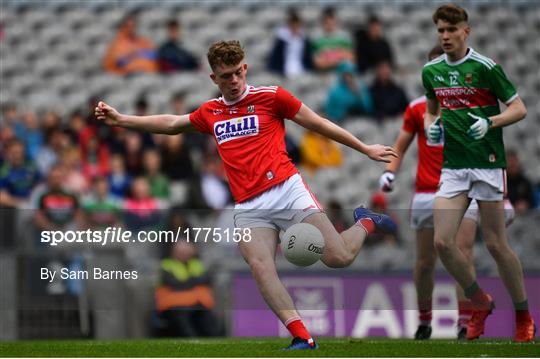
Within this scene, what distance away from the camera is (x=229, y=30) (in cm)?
1772

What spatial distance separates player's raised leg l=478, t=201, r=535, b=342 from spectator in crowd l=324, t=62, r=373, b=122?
7276 millimetres

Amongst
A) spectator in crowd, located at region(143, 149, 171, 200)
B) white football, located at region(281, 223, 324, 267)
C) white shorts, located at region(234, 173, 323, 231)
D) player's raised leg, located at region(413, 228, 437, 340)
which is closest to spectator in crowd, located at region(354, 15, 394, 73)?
spectator in crowd, located at region(143, 149, 171, 200)

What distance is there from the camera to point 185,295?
12016mm

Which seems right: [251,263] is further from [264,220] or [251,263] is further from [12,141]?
[12,141]

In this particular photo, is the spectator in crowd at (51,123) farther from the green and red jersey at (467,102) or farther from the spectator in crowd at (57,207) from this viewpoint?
the green and red jersey at (467,102)

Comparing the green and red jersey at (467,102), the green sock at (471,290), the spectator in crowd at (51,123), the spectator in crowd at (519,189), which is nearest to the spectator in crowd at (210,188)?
the spectator in crowd at (51,123)

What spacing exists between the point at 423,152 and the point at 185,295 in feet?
10.3

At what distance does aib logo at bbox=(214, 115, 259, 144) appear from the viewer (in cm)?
831

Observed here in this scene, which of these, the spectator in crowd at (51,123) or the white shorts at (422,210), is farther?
the spectator in crowd at (51,123)

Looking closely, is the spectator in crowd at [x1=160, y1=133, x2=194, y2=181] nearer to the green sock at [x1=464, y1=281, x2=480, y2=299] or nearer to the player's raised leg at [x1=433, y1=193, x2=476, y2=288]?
the green sock at [x1=464, y1=281, x2=480, y2=299]

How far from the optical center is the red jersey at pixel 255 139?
27.2 feet

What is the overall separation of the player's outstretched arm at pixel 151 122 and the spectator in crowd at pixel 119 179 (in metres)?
6.12

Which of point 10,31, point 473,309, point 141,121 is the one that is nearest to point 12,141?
point 10,31

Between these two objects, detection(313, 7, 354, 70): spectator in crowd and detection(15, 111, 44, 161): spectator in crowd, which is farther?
detection(313, 7, 354, 70): spectator in crowd
